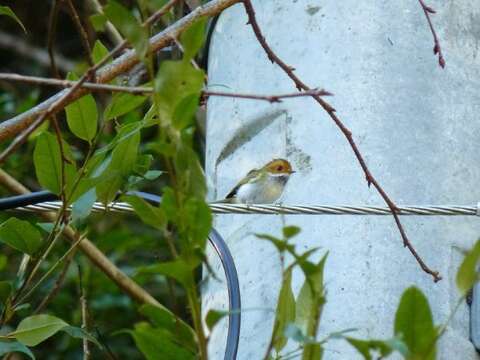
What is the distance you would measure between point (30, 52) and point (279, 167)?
3.53 m

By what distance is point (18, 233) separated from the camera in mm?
1709

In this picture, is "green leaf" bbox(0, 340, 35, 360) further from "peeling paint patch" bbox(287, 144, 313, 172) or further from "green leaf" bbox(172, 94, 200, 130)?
"peeling paint patch" bbox(287, 144, 313, 172)

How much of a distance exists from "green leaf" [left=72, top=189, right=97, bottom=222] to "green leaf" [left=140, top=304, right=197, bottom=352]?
51 centimetres

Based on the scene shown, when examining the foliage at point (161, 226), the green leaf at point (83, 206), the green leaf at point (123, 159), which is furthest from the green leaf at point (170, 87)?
the green leaf at point (83, 206)

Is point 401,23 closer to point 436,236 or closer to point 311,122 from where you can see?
point 311,122

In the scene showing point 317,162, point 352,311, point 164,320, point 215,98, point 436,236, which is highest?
point 215,98

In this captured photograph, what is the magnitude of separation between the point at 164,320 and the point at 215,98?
1.44 metres

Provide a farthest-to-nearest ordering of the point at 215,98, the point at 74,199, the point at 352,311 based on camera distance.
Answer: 1. the point at 215,98
2. the point at 352,311
3. the point at 74,199

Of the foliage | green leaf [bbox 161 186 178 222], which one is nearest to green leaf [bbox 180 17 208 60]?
the foliage

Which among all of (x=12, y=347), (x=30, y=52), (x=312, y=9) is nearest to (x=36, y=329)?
(x=12, y=347)

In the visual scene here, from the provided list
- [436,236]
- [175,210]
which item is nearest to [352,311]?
[436,236]

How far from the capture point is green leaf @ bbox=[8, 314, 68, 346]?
159cm

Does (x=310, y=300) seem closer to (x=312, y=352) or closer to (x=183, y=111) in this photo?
(x=312, y=352)

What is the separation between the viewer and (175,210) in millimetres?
1073
